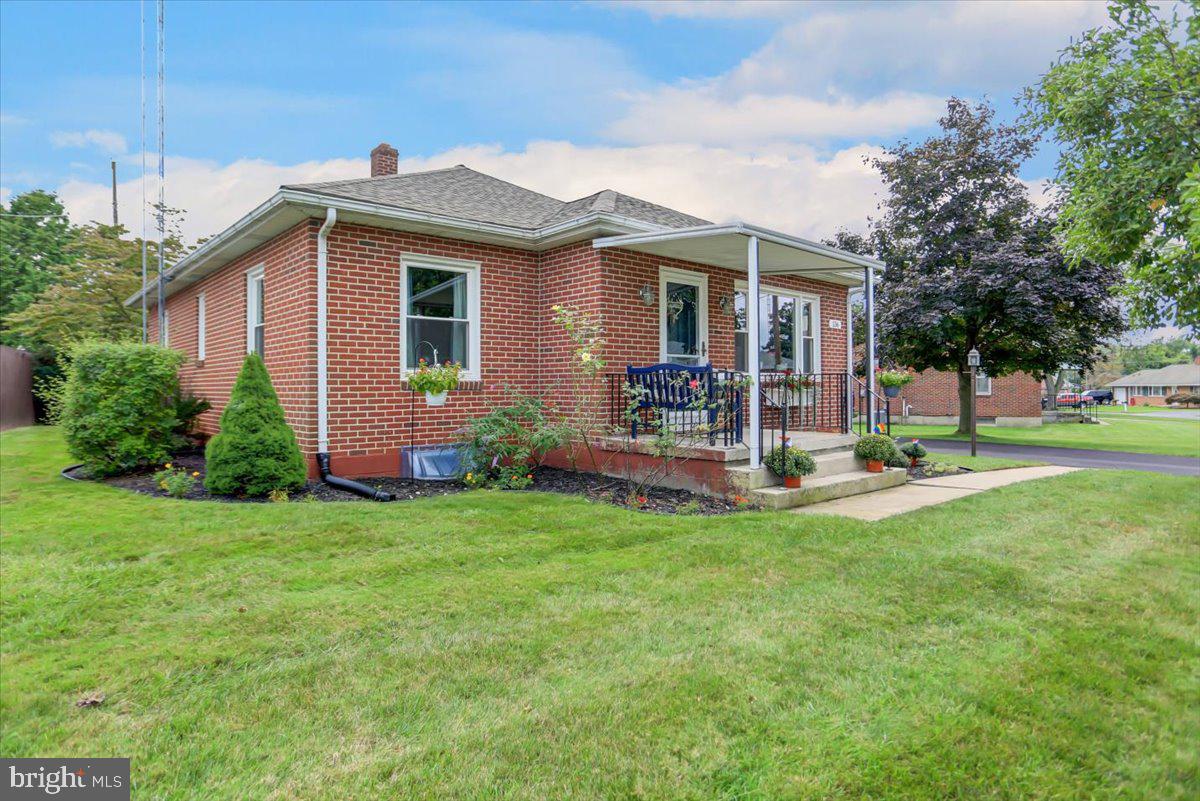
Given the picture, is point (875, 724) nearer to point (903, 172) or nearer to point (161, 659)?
point (161, 659)

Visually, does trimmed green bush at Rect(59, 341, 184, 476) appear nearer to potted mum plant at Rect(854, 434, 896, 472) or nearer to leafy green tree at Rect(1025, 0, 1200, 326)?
potted mum plant at Rect(854, 434, 896, 472)

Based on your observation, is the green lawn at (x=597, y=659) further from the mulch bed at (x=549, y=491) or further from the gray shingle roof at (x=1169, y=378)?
the gray shingle roof at (x=1169, y=378)

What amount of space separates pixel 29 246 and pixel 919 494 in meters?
36.0

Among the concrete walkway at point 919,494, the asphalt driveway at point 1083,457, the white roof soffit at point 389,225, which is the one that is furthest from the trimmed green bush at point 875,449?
the asphalt driveway at point 1083,457

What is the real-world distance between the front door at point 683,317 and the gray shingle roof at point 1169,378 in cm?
8672

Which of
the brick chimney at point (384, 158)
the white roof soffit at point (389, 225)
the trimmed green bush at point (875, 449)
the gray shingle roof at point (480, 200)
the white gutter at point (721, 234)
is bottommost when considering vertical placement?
the trimmed green bush at point (875, 449)

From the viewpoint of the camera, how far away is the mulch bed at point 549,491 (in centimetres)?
639

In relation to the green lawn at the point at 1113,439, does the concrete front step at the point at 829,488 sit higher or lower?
higher

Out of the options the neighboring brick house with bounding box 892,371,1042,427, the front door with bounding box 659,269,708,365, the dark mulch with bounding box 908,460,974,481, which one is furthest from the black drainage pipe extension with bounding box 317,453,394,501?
the neighboring brick house with bounding box 892,371,1042,427

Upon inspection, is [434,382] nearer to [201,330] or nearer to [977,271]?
[201,330]

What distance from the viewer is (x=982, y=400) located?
1038 inches

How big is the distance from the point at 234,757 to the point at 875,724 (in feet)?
A: 7.51

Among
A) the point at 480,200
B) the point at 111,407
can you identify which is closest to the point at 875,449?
the point at 480,200

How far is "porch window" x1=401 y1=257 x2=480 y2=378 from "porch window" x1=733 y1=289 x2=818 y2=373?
4.09 m
